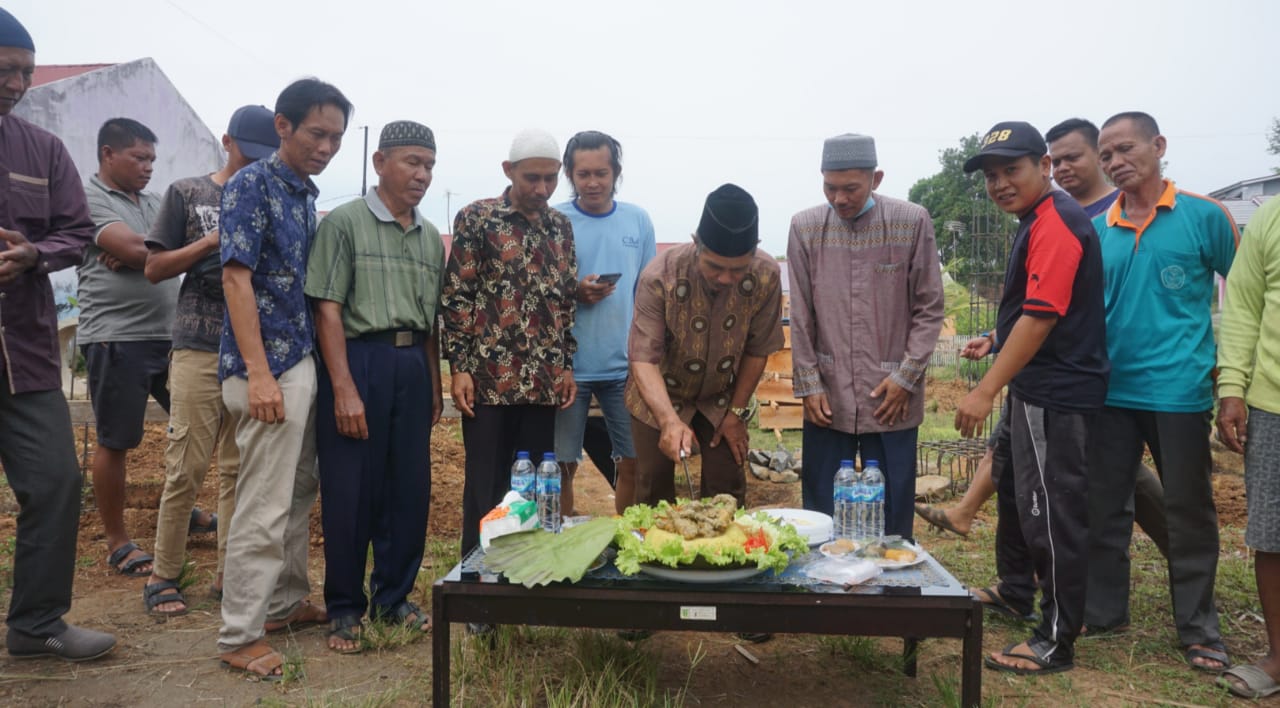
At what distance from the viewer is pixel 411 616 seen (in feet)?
13.2

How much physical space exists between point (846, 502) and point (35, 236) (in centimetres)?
360

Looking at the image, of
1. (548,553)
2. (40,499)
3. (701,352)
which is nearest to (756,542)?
(548,553)

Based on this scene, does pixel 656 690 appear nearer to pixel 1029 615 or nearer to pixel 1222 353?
pixel 1029 615

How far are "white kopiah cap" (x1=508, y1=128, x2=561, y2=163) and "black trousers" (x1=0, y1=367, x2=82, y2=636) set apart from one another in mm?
2226

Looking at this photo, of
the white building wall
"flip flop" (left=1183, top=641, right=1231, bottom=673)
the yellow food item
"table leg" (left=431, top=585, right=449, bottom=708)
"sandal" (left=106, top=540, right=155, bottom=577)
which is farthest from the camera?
the white building wall

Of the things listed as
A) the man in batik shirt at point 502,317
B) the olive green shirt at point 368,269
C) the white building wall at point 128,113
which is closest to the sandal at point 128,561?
the man in batik shirt at point 502,317

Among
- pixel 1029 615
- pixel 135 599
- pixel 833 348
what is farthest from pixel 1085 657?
pixel 135 599

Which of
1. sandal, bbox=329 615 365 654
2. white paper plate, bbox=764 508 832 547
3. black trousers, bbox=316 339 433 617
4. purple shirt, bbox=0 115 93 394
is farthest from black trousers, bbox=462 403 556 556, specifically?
purple shirt, bbox=0 115 93 394

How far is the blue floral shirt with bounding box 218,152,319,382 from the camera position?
11.4 ft

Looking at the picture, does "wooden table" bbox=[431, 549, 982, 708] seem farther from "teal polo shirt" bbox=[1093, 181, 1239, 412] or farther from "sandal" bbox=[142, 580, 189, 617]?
"sandal" bbox=[142, 580, 189, 617]

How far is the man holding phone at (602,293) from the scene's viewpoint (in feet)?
15.4

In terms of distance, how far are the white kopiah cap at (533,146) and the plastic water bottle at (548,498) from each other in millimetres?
1491

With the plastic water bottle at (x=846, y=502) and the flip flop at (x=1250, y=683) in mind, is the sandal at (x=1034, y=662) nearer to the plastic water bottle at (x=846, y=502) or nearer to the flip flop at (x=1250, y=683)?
the flip flop at (x=1250, y=683)

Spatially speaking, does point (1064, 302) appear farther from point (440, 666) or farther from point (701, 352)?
point (440, 666)
